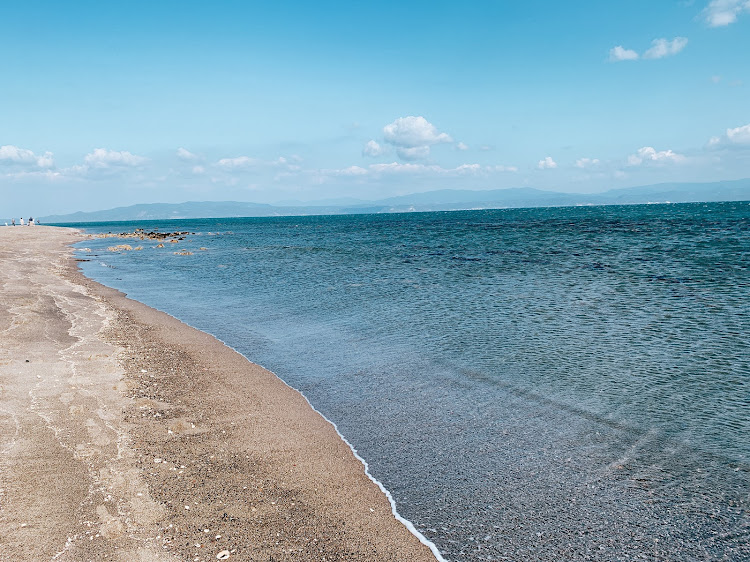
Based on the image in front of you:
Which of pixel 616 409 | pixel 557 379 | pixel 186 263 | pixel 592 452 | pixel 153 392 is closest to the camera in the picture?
pixel 592 452

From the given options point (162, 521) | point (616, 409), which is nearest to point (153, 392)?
point (162, 521)

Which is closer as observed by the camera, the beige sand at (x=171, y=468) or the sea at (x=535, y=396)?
the beige sand at (x=171, y=468)

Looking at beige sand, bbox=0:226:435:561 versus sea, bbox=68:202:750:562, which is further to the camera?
sea, bbox=68:202:750:562

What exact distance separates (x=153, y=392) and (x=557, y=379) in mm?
10879

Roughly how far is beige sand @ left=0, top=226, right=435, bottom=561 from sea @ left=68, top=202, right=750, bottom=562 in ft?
3.19

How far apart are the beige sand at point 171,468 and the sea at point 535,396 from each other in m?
0.97

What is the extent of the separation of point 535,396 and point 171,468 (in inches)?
346

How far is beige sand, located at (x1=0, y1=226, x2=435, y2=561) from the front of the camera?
23.2 feet

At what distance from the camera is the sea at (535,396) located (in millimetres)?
7934

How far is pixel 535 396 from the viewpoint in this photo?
13320mm

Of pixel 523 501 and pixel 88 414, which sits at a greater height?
pixel 88 414

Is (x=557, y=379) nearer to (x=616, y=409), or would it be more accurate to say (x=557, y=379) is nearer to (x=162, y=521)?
(x=616, y=409)

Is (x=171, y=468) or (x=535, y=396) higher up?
(x=171, y=468)

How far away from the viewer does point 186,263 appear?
53469mm
